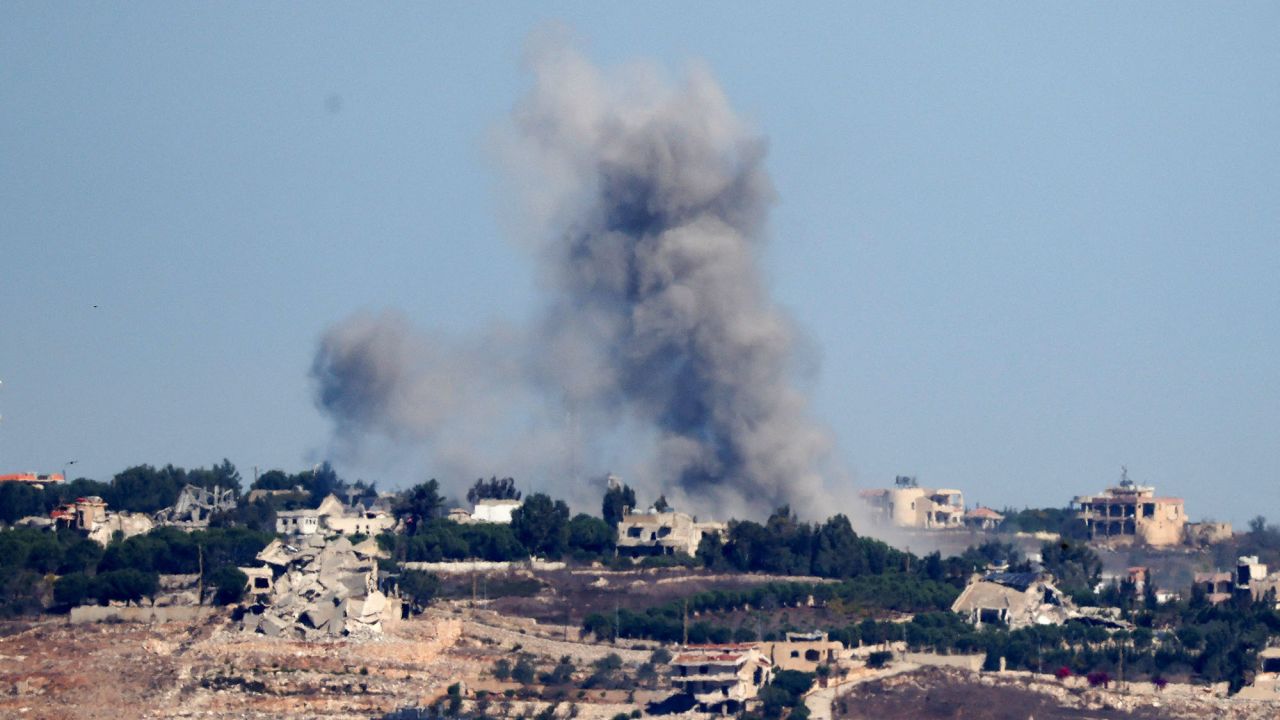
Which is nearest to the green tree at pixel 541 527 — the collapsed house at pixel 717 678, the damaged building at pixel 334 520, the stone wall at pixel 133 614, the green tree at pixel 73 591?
the damaged building at pixel 334 520

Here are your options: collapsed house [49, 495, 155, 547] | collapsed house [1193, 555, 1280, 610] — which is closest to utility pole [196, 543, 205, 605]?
collapsed house [49, 495, 155, 547]

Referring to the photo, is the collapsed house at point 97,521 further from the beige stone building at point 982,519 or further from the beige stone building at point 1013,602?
the beige stone building at point 982,519

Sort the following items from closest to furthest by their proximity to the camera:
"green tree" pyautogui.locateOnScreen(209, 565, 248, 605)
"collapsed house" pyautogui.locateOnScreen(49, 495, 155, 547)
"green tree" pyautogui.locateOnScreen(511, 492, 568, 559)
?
1. "green tree" pyautogui.locateOnScreen(209, 565, 248, 605)
2. "collapsed house" pyautogui.locateOnScreen(49, 495, 155, 547)
3. "green tree" pyautogui.locateOnScreen(511, 492, 568, 559)

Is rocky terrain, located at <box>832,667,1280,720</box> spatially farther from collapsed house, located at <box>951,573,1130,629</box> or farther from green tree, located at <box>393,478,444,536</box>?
green tree, located at <box>393,478,444,536</box>

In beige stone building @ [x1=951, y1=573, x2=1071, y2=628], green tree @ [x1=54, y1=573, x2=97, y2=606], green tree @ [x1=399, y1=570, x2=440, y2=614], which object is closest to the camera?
green tree @ [x1=54, y1=573, x2=97, y2=606]

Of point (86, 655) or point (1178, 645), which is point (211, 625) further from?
point (1178, 645)

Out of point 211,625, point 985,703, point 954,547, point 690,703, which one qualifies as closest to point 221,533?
point 211,625
